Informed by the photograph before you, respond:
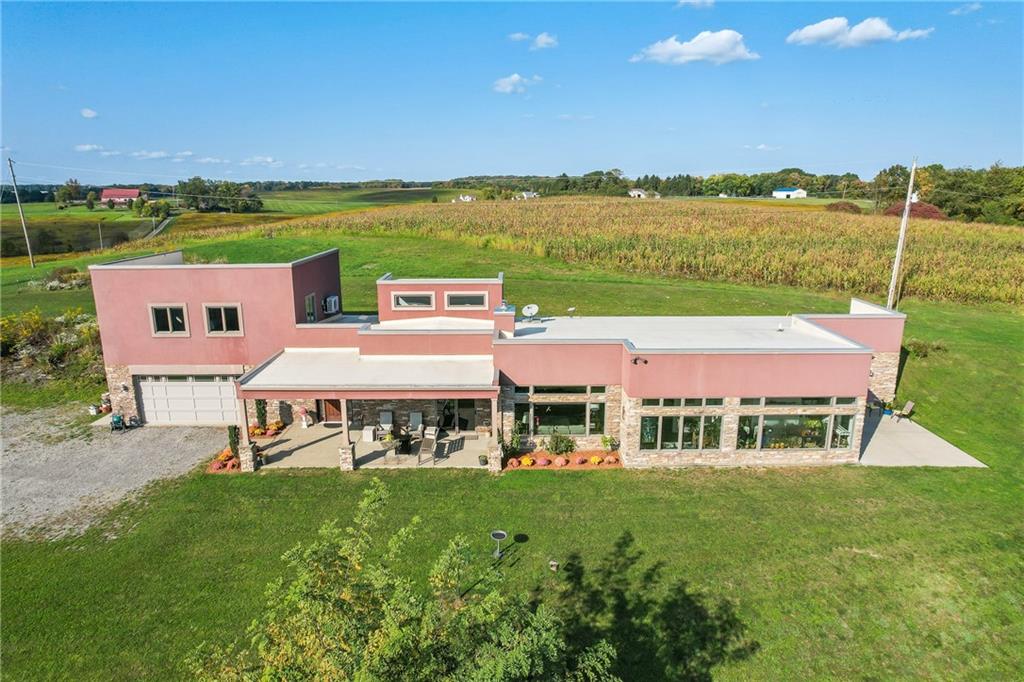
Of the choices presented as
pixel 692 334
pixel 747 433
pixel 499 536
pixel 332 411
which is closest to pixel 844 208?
pixel 692 334

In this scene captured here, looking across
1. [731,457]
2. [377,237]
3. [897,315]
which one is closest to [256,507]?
[731,457]

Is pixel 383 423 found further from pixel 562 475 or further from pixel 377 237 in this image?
pixel 377 237

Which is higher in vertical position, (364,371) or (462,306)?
(462,306)

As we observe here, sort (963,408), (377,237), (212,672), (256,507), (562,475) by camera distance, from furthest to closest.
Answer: (377,237)
(963,408)
(562,475)
(256,507)
(212,672)

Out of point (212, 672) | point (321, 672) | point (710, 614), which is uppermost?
point (321, 672)

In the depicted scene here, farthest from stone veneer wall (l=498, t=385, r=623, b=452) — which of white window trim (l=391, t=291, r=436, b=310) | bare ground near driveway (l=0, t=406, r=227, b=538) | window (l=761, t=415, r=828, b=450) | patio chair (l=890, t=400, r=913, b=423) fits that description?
patio chair (l=890, t=400, r=913, b=423)

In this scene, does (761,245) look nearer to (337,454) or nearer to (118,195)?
(337,454)

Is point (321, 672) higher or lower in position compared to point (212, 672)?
higher
